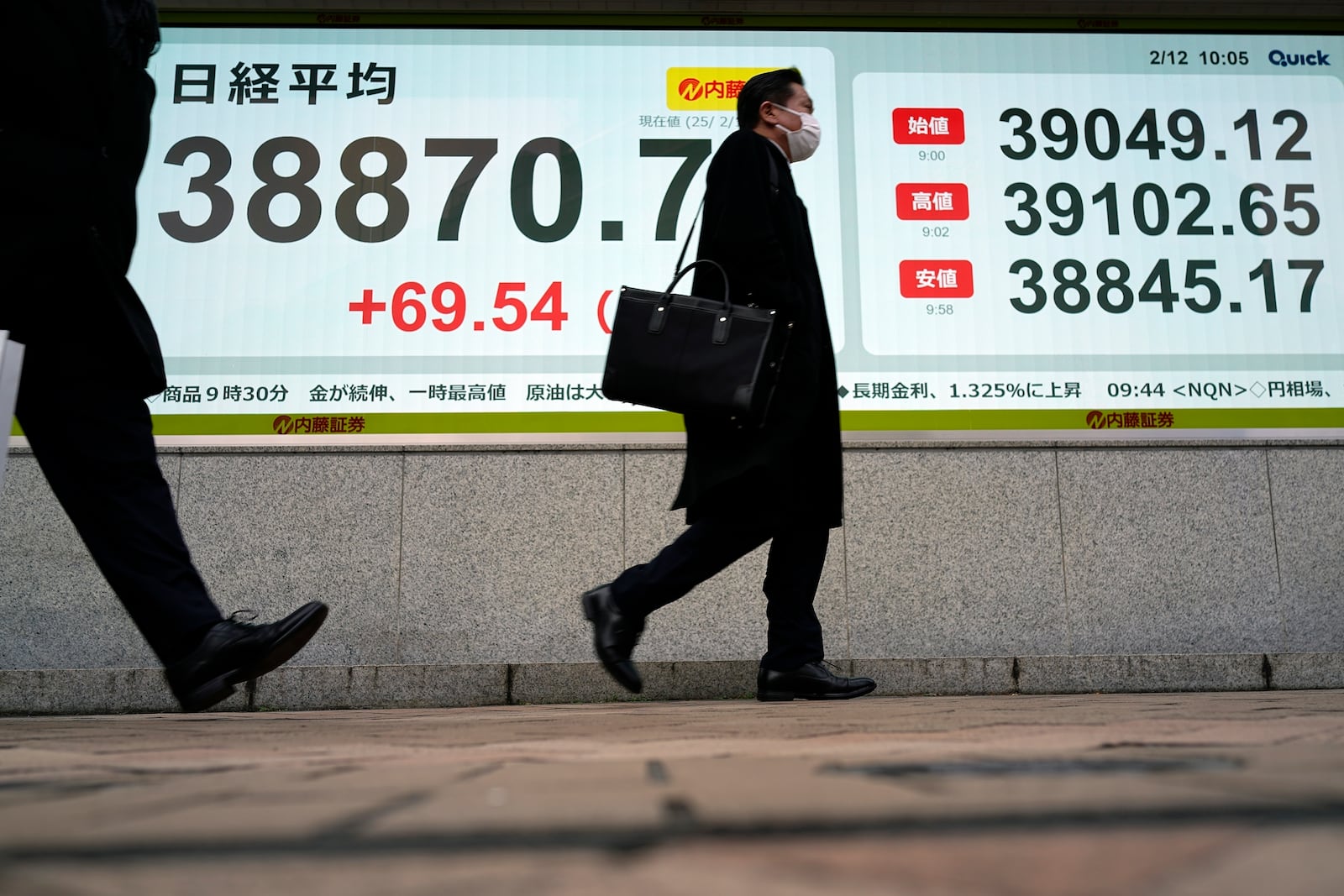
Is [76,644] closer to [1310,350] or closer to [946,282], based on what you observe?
[946,282]

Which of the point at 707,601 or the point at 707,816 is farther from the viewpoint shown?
the point at 707,601

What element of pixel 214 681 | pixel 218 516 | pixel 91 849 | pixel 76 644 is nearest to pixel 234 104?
pixel 218 516

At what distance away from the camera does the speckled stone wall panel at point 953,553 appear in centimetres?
457

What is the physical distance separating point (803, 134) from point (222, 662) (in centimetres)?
220

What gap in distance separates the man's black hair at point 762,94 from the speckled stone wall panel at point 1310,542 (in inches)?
119

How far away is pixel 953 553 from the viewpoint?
465cm

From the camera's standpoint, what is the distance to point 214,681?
211cm

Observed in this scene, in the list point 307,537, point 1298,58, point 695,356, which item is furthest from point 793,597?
point 1298,58

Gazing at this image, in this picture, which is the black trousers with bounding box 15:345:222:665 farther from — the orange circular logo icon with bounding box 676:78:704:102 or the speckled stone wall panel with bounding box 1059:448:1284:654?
the speckled stone wall panel with bounding box 1059:448:1284:654

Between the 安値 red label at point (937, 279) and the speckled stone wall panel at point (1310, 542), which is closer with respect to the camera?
the speckled stone wall panel at point (1310, 542)

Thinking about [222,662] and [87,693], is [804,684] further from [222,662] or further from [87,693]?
[87,693]

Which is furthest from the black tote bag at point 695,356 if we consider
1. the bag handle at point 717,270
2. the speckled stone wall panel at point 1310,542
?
the speckled stone wall panel at point 1310,542

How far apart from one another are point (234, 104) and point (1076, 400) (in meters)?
4.09

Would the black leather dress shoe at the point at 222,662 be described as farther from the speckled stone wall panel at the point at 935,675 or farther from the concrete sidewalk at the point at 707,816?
the speckled stone wall panel at the point at 935,675
